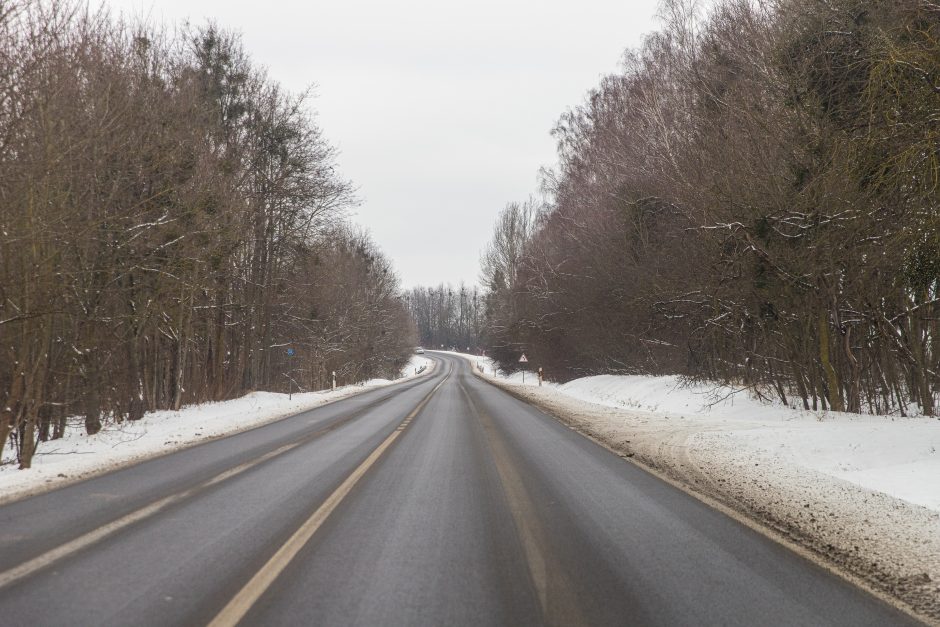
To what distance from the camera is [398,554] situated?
16.9 feet

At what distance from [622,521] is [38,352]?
978cm

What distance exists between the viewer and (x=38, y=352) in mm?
10656

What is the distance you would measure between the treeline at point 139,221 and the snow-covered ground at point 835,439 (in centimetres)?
1151

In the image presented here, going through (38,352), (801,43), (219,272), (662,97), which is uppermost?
(662,97)

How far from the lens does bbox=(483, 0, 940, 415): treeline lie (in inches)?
329

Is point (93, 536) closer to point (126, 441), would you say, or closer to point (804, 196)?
point (126, 441)

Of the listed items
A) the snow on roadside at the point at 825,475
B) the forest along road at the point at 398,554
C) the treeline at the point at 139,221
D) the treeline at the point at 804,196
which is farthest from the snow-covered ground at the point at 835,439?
the treeline at the point at 139,221

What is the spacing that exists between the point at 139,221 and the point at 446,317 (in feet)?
509

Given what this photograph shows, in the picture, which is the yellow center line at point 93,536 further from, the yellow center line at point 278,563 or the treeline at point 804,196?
the treeline at point 804,196

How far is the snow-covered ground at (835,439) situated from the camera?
7.99 metres

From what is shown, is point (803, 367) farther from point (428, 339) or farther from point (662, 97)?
point (428, 339)

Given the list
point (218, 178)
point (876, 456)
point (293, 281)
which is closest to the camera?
point (876, 456)

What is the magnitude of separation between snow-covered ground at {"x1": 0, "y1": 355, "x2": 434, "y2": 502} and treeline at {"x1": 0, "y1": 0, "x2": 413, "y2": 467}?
0.55 meters

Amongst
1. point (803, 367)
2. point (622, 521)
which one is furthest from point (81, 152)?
point (803, 367)
